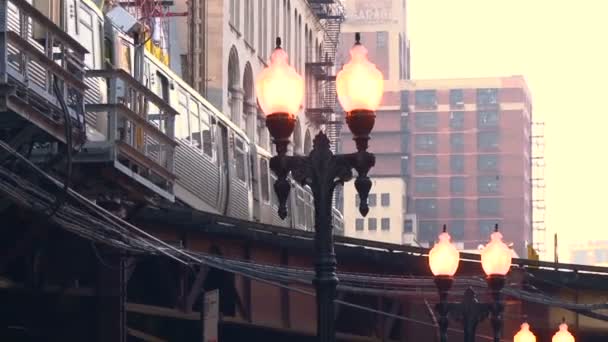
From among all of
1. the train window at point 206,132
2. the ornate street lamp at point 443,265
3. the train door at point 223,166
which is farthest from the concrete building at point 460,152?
the ornate street lamp at point 443,265

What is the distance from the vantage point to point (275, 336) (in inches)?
1871

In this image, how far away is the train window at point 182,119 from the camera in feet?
120

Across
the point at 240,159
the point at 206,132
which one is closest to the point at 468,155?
the point at 240,159

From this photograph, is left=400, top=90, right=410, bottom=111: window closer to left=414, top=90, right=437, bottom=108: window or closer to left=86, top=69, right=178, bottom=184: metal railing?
Answer: left=414, top=90, right=437, bottom=108: window

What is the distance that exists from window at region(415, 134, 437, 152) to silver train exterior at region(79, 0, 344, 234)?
457 feet

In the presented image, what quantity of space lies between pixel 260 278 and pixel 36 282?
13.3 feet

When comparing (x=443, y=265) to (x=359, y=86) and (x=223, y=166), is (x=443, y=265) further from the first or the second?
(x=223, y=166)

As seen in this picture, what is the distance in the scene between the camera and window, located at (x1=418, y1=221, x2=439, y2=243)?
185125mm

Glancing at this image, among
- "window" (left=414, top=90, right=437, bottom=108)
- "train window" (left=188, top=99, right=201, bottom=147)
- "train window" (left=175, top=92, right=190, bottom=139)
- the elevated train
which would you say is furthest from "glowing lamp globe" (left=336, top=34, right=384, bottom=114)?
"window" (left=414, top=90, right=437, bottom=108)

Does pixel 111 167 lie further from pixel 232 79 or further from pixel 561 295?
pixel 232 79

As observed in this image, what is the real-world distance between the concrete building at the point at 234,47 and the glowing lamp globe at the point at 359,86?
46423mm

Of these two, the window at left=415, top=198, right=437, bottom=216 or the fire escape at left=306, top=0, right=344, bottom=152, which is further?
the window at left=415, top=198, right=437, bottom=216

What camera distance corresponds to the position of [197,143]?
38.3m

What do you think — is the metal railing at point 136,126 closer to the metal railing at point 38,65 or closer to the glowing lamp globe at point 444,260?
the metal railing at point 38,65
